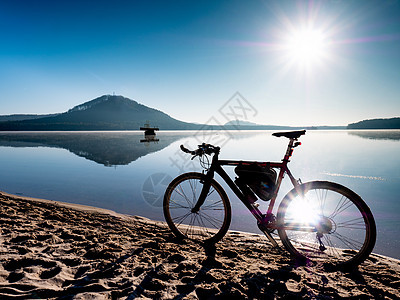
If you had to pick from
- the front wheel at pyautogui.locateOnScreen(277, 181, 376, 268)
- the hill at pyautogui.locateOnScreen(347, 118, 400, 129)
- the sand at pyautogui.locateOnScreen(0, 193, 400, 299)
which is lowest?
the sand at pyautogui.locateOnScreen(0, 193, 400, 299)

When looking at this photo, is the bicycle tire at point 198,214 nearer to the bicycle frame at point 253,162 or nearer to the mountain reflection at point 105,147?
the bicycle frame at point 253,162

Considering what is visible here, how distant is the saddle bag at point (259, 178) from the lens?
3072 millimetres

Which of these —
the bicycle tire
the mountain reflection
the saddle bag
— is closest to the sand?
the bicycle tire

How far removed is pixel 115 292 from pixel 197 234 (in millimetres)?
1996

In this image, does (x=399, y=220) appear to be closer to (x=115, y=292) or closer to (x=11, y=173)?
(x=115, y=292)

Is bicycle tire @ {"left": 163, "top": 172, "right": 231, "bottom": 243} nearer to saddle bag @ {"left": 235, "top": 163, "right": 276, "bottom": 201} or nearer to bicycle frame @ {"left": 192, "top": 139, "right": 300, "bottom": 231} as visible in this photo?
bicycle frame @ {"left": 192, "top": 139, "right": 300, "bottom": 231}

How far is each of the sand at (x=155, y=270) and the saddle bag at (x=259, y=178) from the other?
956 millimetres

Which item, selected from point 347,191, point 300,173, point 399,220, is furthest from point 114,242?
point 300,173

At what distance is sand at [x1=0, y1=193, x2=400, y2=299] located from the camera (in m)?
2.13

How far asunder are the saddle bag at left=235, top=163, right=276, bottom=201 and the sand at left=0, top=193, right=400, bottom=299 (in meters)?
0.96

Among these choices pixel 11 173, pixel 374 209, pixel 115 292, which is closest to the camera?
pixel 115 292

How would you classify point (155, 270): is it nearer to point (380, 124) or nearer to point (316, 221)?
point (316, 221)

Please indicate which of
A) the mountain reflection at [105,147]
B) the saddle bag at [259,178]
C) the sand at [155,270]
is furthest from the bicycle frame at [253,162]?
the mountain reflection at [105,147]

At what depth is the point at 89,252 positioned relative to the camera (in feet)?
9.26
